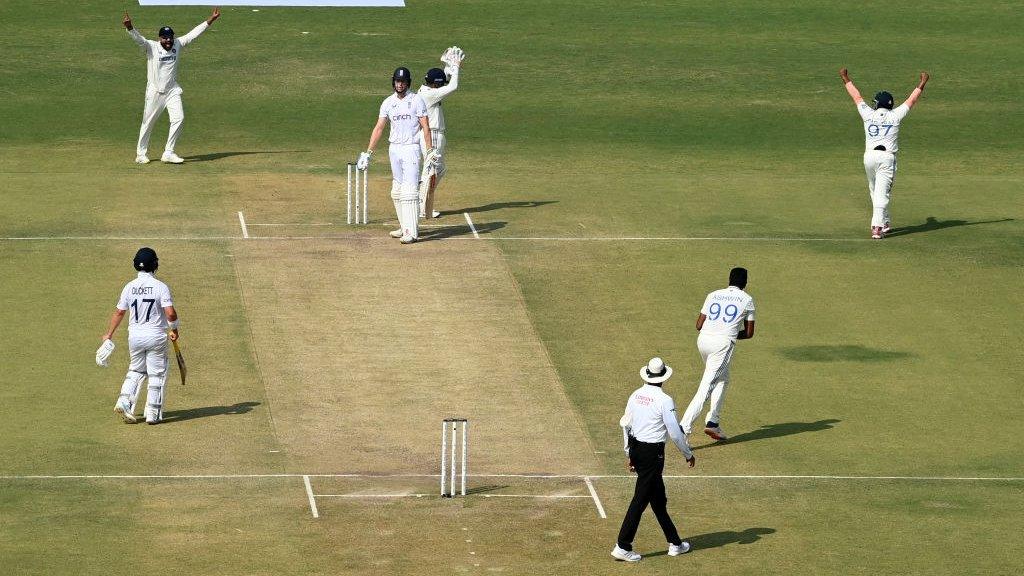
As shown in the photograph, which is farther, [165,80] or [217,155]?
[217,155]

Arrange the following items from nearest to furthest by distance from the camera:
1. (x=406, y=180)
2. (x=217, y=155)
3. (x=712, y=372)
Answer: (x=712, y=372)
(x=406, y=180)
(x=217, y=155)

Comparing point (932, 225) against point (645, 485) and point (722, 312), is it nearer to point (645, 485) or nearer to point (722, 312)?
point (722, 312)

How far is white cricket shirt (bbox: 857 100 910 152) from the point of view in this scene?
98.5ft

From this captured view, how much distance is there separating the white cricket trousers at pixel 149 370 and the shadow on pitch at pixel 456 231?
8.86 metres

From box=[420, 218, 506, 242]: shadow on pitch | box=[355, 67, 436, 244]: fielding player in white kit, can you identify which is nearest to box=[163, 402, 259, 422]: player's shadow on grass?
box=[355, 67, 436, 244]: fielding player in white kit

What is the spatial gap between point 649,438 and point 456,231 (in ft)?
43.4

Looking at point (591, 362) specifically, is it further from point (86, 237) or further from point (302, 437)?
point (86, 237)

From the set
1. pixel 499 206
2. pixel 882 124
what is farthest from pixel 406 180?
pixel 882 124

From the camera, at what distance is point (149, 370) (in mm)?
21625

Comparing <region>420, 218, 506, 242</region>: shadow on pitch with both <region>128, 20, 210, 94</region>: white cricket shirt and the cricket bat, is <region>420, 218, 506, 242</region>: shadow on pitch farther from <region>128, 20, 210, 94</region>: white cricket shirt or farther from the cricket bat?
the cricket bat

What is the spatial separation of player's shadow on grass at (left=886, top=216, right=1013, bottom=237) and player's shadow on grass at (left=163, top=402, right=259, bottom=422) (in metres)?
13.3

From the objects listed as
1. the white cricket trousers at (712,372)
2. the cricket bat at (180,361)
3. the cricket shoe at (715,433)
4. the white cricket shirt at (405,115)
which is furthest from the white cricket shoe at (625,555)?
the white cricket shirt at (405,115)

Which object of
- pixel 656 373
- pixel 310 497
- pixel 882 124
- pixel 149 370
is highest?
pixel 882 124

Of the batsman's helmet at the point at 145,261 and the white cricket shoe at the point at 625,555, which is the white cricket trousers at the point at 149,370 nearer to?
the batsman's helmet at the point at 145,261
